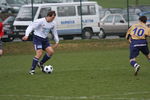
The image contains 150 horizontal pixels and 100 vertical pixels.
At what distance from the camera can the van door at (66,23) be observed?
32.3 meters

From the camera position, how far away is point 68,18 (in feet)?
107

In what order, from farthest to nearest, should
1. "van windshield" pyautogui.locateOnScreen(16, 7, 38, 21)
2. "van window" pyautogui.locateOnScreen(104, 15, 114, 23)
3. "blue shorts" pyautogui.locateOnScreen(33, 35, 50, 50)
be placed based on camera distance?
"van window" pyautogui.locateOnScreen(104, 15, 114, 23), "van windshield" pyautogui.locateOnScreen(16, 7, 38, 21), "blue shorts" pyautogui.locateOnScreen(33, 35, 50, 50)

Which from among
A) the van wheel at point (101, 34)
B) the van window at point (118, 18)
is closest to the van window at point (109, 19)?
the van window at point (118, 18)

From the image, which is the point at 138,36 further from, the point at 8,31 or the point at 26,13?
the point at 8,31

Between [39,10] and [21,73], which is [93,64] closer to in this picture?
[21,73]

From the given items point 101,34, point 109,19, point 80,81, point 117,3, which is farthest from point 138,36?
point 117,3

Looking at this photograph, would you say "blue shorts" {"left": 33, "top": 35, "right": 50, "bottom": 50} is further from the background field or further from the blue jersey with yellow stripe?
the background field

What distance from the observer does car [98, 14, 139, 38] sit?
112ft

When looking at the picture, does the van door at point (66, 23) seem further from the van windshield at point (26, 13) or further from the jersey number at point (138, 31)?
the jersey number at point (138, 31)

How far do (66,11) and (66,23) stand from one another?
33.3 inches

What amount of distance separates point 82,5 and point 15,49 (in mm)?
6561

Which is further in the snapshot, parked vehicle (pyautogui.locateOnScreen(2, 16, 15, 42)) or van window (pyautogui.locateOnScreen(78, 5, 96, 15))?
van window (pyautogui.locateOnScreen(78, 5, 96, 15))

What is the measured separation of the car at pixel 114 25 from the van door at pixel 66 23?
2022mm

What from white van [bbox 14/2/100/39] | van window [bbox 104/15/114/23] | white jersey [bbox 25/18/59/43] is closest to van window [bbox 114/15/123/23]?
van window [bbox 104/15/114/23]
